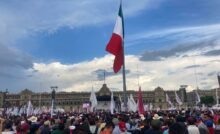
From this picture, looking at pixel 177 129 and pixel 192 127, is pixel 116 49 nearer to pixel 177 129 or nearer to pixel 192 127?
pixel 192 127

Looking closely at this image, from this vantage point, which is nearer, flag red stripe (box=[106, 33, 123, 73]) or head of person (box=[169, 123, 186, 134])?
head of person (box=[169, 123, 186, 134])

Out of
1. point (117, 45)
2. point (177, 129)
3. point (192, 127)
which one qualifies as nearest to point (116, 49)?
point (117, 45)

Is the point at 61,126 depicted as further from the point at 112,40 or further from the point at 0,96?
the point at 0,96

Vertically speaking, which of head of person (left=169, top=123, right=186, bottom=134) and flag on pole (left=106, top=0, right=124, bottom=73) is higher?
flag on pole (left=106, top=0, right=124, bottom=73)

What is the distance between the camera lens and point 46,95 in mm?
169625

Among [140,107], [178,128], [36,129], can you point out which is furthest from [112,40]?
[178,128]

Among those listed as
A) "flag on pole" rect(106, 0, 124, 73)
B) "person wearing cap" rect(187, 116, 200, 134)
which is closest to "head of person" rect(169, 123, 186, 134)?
"person wearing cap" rect(187, 116, 200, 134)

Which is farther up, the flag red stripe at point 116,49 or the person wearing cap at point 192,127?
the flag red stripe at point 116,49

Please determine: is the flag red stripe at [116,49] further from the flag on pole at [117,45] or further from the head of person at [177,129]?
the head of person at [177,129]

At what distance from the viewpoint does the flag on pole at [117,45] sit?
1382cm

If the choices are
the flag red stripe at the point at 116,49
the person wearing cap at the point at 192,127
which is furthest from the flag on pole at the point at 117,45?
the person wearing cap at the point at 192,127

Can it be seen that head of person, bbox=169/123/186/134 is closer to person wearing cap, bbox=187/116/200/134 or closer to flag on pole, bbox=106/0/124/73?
person wearing cap, bbox=187/116/200/134

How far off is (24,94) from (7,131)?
16493 centimetres

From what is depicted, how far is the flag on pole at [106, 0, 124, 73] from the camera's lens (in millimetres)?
13820
